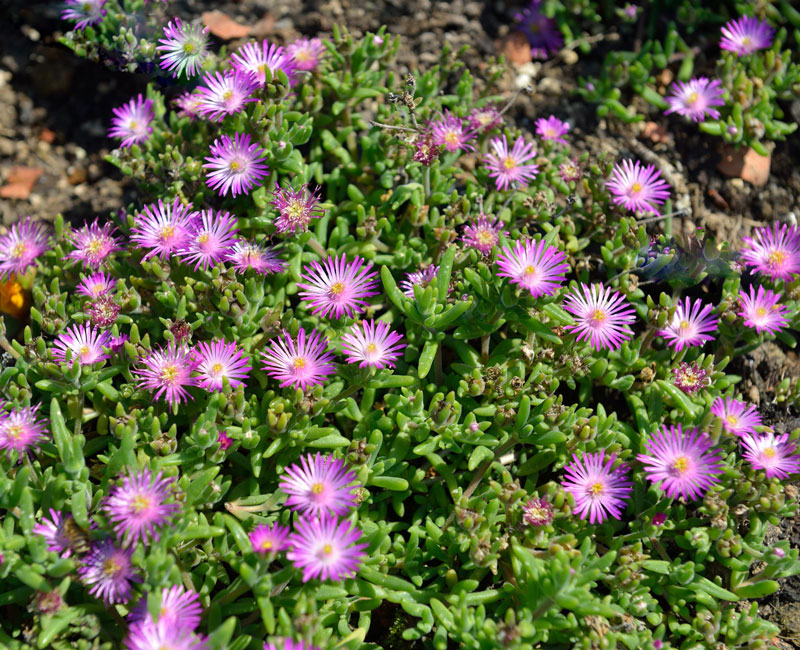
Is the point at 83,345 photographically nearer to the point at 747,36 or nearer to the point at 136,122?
the point at 136,122

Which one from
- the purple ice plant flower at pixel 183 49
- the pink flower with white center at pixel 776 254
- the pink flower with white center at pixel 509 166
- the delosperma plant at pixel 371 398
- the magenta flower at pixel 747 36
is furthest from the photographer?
the magenta flower at pixel 747 36

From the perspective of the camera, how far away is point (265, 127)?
9.16 ft

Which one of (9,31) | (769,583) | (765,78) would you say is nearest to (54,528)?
(769,583)

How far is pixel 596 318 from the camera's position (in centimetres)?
263

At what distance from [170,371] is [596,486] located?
1.49m

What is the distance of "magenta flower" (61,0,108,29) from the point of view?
3320mm

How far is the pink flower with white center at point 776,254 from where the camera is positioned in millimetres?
2857

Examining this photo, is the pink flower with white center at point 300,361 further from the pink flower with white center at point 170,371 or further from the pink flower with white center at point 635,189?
the pink flower with white center at point 635,189

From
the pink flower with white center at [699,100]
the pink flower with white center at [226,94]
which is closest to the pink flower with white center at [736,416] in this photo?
the pink flower with white center at [699,100]

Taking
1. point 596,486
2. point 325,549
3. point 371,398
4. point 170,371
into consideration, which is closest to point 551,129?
point 371,398

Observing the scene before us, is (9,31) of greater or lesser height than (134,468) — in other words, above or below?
above

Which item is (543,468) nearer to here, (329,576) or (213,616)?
(329,576)

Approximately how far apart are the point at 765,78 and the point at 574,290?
1.78 metres

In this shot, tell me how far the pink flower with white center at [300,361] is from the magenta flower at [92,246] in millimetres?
808
